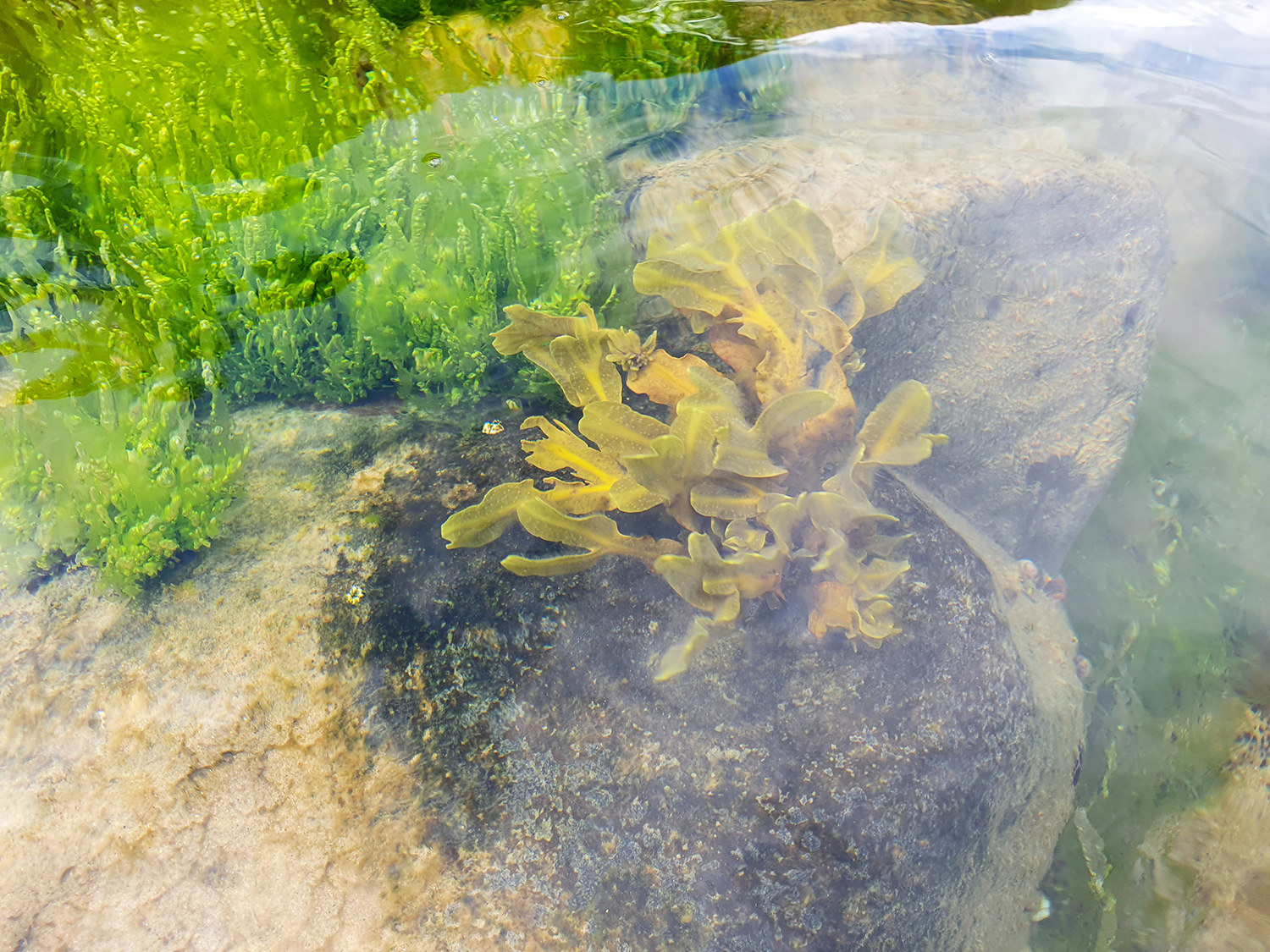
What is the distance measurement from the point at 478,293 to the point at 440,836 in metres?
1.92

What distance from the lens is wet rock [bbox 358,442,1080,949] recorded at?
1.75 meters

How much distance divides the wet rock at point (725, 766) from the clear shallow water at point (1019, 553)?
11 cm

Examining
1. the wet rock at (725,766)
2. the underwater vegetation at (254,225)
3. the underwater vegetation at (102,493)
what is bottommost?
the wet rock at (725,766)

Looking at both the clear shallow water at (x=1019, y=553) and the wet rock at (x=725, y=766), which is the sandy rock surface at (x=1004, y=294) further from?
the wet rock at (x=725, y=766)

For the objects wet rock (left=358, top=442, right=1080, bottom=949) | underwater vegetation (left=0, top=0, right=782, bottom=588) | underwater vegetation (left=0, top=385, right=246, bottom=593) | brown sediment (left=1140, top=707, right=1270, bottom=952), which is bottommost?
brown sediment (left=1140, top=707, right=1270, bottom=952)

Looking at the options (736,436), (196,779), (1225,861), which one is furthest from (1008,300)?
(196,779)

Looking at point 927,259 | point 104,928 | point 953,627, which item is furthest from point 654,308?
point 104,928

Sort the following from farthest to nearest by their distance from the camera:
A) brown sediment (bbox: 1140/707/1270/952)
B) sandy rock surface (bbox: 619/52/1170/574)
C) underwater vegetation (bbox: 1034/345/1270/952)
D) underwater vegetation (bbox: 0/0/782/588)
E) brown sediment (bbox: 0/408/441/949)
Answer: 1. sandy rock surface (bbox: 619/52/1170/574)
2. underwater vegetation (bbox: 0/0/782/588)
3. underwater vegetation (bbox: 1034/345/1270/952)
4. brown sediment (bbox: 1140/707/1270/952)
5. brown sediment (bbox: 0/408/441/949)

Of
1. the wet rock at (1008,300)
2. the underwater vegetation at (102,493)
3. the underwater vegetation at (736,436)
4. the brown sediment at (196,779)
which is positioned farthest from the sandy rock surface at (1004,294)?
the brown sediment at (196,779)

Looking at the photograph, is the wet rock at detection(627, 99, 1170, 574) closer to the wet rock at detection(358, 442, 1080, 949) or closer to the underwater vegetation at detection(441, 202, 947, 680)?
the underwater vegetation at detection(441, 202, 947, 680)

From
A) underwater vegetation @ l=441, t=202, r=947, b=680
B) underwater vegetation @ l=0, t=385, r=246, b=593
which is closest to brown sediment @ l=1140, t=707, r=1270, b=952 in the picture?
underwater vegetation @ l=441, t=202, r=947, b=680

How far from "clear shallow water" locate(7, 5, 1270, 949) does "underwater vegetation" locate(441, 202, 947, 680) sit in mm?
406

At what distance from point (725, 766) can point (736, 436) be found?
3.34ft

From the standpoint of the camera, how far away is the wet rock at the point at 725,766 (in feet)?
5.73
